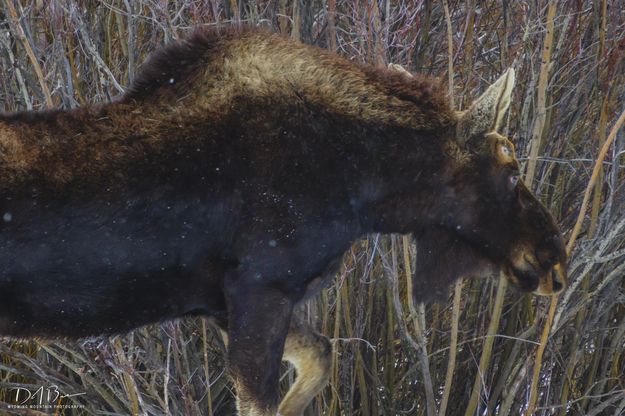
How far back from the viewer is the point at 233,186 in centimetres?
448

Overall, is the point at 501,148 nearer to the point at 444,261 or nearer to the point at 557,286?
the point at 444,261

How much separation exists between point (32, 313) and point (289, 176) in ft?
4.07

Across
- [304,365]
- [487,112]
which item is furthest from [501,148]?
[304,365]

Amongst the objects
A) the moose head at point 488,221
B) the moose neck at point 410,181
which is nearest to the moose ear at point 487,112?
the moose head at point 488,221

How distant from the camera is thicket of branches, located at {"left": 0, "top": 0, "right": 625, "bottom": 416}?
570cm

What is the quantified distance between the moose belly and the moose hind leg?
641 mm

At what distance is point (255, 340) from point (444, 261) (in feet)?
3.67

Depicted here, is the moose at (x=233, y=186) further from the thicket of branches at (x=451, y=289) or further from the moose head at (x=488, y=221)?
the thicket of branches at (x=451, y=289)

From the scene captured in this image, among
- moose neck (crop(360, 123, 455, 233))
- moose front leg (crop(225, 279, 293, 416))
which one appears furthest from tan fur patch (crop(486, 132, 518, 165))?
moose front leg (crop(225, 279, 293, 416))

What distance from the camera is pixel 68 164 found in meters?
4.25

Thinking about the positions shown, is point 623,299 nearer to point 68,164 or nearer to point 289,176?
point 289,176

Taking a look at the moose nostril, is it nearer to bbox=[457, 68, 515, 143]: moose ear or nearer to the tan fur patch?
the tan fur patch

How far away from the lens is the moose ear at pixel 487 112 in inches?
180

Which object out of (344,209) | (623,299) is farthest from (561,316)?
(344,209)
